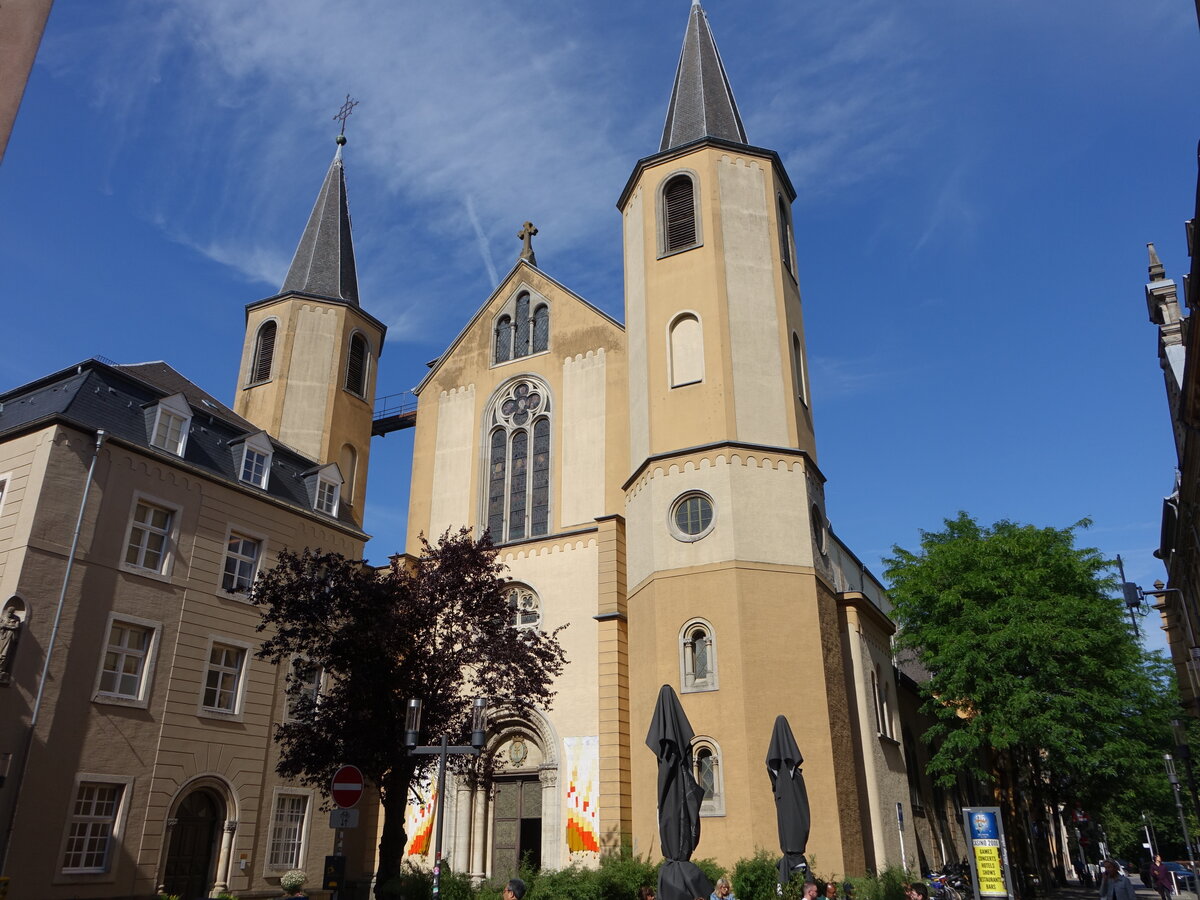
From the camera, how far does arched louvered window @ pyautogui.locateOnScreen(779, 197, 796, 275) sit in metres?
25.2

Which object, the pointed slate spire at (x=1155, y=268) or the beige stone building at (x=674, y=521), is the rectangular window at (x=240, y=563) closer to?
the beige stone building at (x=674, y=521)

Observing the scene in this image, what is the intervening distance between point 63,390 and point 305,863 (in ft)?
40.1

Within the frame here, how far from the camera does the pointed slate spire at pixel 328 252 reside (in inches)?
1236

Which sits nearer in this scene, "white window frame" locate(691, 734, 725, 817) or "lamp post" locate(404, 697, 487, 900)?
"lamp post" locate(404, 697, 487, 900)

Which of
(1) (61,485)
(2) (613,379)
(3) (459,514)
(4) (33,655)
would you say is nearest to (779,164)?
(2) (613,379)

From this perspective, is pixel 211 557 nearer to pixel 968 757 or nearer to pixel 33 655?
pixel 33 655

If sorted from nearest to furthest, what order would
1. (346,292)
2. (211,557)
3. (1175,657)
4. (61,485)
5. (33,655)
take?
(33,655) → (61,485) → (211,557) → (346,292) → (1175,657)

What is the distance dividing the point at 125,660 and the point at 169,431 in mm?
5331

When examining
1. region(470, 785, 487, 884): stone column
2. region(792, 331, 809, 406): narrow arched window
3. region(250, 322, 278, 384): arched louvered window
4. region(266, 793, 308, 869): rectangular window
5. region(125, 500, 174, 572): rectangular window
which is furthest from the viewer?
region(250, 322, 278, 384): arched louvered window

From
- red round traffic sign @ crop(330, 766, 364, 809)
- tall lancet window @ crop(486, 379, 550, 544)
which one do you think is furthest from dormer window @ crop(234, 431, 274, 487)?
red round traffic sign @ crop(330, 766, 364, 809)

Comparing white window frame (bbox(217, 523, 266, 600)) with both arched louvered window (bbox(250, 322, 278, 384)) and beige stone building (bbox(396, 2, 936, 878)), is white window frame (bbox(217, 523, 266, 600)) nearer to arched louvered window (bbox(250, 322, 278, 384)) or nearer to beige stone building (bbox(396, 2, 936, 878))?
beige stone building (bbox(396, 2, 936, 878))

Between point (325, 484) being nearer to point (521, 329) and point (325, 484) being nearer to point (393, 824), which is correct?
point (521, 329)

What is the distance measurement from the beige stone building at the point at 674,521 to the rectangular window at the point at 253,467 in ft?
16.1

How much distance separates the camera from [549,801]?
70.7 feet
